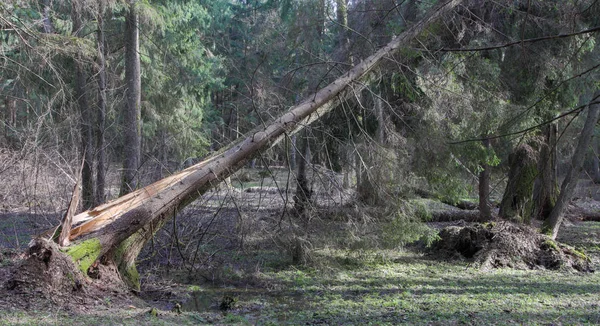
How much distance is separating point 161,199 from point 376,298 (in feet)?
10.5

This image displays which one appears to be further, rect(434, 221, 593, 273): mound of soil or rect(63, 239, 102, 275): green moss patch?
rect(434, 221, 593, 273): mound of soil

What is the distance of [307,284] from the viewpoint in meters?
7.68

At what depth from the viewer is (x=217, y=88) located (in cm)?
2581

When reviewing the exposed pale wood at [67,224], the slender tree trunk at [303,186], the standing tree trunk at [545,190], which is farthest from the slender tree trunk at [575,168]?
the exposed pale wood at [67,224]

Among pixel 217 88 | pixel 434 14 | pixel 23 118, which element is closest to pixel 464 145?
pixel 434 14

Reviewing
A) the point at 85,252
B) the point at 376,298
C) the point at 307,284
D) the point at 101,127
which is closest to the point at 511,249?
the point at 376,298

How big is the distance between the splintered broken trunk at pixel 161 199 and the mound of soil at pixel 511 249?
12.0 feet

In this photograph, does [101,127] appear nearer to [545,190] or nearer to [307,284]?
[307,284]

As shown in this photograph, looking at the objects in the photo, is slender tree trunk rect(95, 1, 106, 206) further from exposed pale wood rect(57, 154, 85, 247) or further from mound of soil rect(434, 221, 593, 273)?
mound of soil rect(434, 221, 593, 273)

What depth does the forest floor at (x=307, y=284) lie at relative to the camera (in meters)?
5.72

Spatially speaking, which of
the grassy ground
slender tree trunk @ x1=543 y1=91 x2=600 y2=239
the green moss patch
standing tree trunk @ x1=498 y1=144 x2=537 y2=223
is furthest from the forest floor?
standing tree trunk @ x1=498 y1=144 x2=537 y2=223

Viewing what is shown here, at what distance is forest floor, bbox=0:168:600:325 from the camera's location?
5.72 metres

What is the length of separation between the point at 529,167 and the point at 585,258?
258cm

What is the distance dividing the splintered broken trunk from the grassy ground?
773 millimetres
